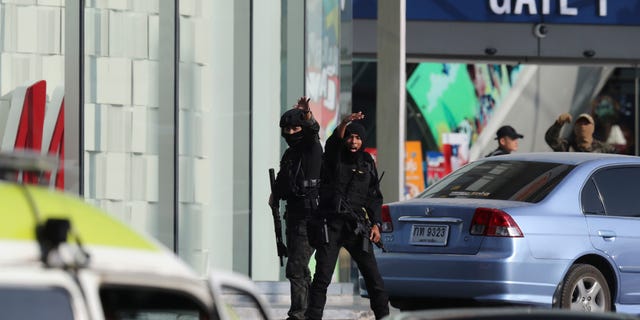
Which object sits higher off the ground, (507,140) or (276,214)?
(507,140)

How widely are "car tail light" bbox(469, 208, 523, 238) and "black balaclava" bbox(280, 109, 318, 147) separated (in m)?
1.40

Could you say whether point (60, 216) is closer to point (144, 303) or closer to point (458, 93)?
point (144, 303)

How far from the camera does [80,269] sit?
351 cm

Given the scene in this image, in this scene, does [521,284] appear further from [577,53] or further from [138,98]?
[577,53]

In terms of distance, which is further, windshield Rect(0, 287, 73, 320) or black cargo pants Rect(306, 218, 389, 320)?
black cargo pants Rect(306, 218, 389, 320)

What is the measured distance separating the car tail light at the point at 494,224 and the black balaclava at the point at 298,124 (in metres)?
1.40

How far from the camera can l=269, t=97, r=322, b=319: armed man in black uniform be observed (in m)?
12.3

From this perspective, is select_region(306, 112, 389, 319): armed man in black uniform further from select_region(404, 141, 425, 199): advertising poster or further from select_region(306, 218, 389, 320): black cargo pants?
select_region(404, 141, 425, 199): advertising poster

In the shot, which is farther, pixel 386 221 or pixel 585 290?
pixel 386 221

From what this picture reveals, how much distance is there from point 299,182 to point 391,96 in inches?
148

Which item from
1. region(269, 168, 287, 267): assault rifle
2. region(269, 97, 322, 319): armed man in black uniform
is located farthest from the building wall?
region(269, 97, 322, 319): armed man in black uniform

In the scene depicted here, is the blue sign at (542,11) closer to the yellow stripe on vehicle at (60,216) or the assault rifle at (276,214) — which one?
the assault rifle at (276,214)

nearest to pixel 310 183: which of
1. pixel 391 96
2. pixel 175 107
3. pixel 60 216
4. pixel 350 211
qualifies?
pixel 350 211

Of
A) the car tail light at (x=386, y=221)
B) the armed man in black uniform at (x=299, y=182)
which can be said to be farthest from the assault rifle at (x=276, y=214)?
the car tail light at (x=386, y=221)
